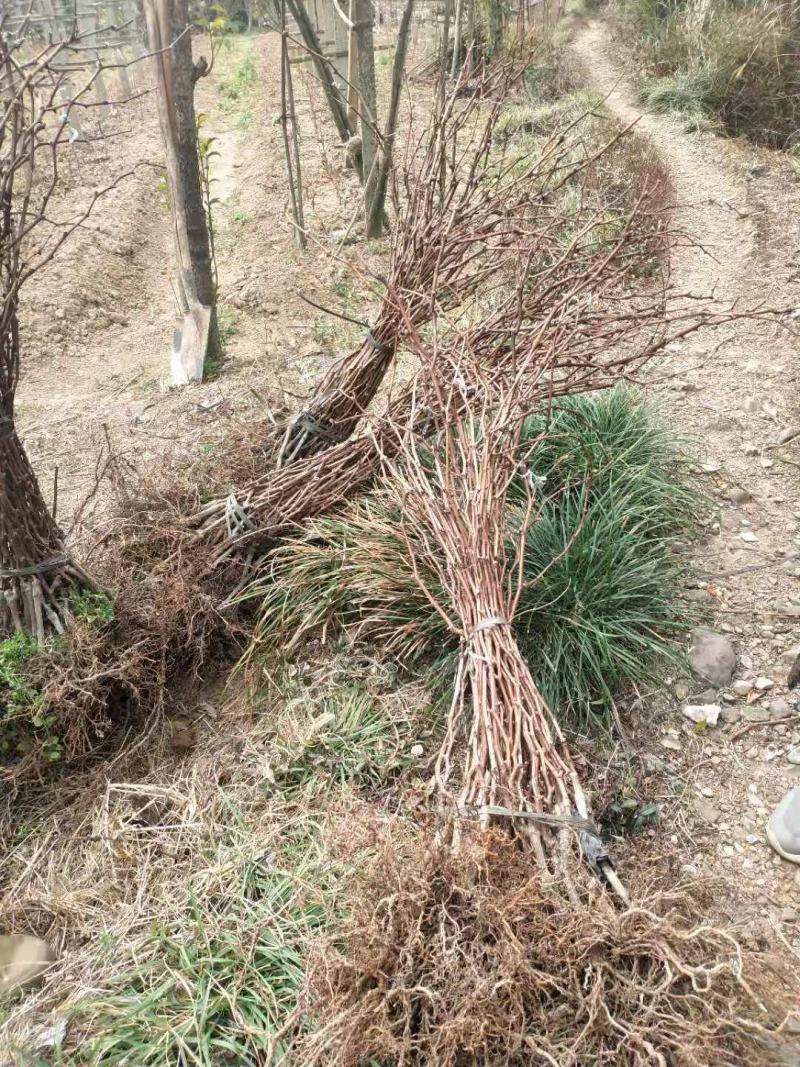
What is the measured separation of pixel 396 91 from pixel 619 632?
4.43 metres

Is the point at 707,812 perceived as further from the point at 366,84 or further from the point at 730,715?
the point at 366,84

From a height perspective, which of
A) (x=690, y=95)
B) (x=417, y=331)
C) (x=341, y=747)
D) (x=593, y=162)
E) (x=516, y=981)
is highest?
(x=690, y=95)

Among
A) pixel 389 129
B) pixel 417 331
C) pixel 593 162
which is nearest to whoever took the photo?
pixel 417 331

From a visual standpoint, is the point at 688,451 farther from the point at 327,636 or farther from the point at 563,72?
the point at 563,72

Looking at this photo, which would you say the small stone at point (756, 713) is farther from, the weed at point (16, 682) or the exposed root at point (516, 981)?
the weed at point (16, 682)

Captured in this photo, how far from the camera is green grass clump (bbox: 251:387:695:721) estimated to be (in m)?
2.62

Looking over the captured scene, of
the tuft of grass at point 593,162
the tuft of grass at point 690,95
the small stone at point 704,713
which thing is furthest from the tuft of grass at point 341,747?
the tuft of grass at point 690,95

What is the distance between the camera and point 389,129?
5.73m

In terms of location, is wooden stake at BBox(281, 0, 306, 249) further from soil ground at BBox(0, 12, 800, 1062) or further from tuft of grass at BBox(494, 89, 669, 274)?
tuft of grass at BBox(494, 89, 669, 274)

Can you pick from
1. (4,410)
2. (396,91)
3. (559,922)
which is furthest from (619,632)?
(396,91)

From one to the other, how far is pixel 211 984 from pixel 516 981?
0.85 metres

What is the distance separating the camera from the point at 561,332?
2.72 metres

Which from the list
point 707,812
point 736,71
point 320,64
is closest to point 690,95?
point 736,71

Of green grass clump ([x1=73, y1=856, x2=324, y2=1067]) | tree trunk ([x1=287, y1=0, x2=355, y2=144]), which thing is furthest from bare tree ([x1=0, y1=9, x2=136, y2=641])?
tree trunk ([x1=287, y1=0, x2=355, y2=144])
